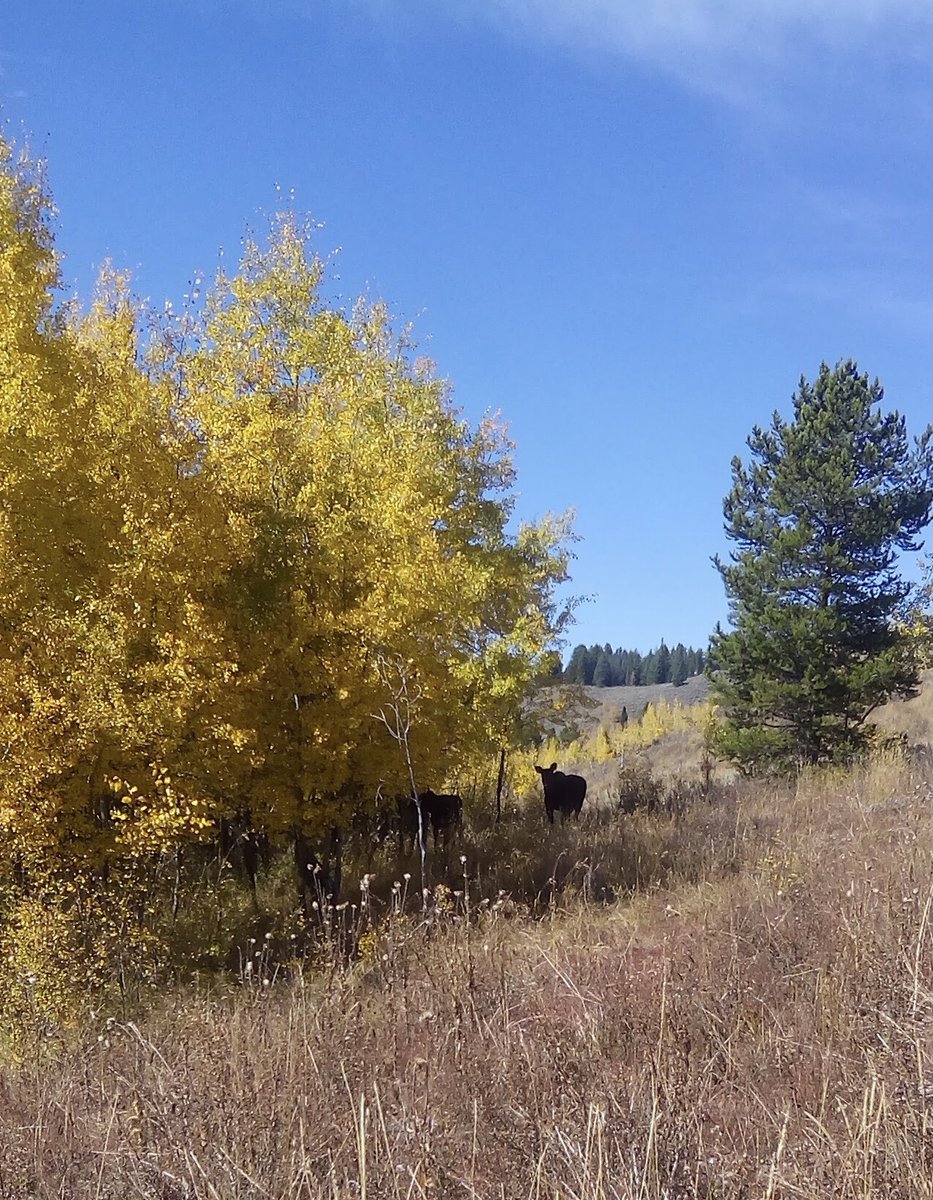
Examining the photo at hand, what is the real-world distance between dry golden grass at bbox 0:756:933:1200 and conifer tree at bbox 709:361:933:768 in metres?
17.4

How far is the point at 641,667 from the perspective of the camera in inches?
6806

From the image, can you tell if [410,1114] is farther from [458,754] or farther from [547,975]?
[458,754]

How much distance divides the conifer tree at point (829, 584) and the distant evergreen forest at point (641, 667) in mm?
136386

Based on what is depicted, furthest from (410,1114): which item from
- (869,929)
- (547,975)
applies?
(869,929)

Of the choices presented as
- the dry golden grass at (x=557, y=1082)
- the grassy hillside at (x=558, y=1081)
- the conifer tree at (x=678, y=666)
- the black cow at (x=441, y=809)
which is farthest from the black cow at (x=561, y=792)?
the conifer tree at (x=678, y=666)

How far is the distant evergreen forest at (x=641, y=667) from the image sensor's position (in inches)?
6506

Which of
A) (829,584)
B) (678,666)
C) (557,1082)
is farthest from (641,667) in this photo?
(557,1082)

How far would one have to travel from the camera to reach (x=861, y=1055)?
3.71m

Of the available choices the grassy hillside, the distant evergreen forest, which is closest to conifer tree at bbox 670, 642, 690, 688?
the distant evergreen forest

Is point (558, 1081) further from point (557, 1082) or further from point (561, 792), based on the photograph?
point (561, 792)

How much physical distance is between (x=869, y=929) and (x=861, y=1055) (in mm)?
1178

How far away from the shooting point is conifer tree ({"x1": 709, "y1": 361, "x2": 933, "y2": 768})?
22.7m

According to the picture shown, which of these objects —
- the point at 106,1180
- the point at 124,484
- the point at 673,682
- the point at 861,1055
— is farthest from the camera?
the point at 673,682

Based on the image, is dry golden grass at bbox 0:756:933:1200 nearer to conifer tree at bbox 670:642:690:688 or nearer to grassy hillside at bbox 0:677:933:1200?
grassy hillside at bbox 0:677:933:1200
